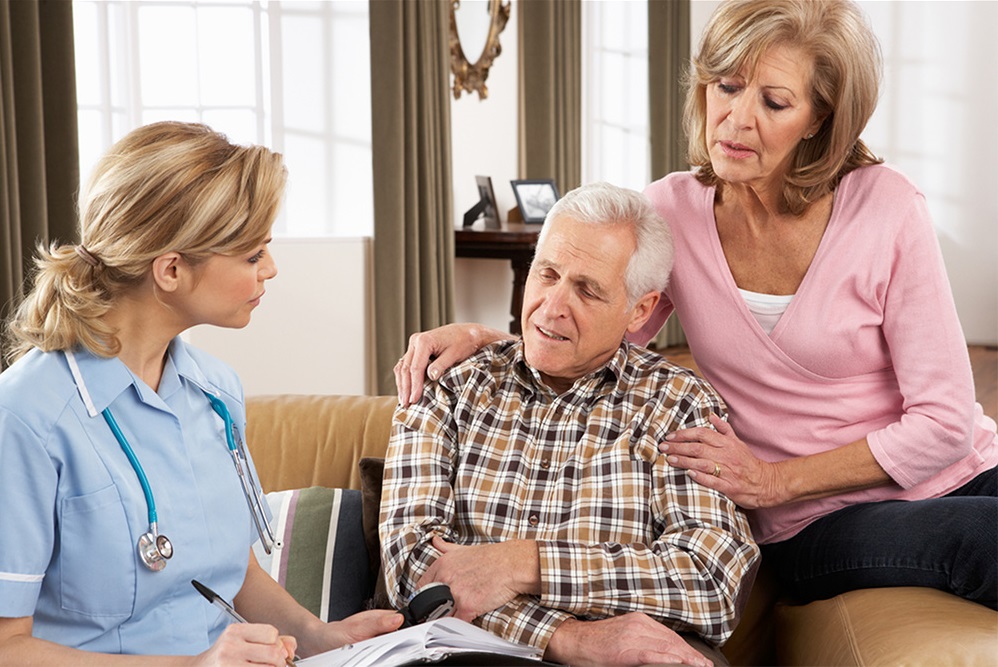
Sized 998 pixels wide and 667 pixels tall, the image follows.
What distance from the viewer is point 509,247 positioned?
17.6 ft

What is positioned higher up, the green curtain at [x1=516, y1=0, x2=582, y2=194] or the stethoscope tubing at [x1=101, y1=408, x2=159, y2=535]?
the green curtain at [x1=516, y1=0, x2=582, y2=194]

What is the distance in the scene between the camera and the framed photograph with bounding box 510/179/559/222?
6.07m

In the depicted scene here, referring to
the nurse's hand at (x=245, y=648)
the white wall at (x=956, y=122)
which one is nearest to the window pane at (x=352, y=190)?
the nurse's hand at (x=245, y=648)

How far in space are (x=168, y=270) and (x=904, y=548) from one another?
122cm

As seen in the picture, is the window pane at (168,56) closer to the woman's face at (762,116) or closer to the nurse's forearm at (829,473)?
the woman's face at (762,116)

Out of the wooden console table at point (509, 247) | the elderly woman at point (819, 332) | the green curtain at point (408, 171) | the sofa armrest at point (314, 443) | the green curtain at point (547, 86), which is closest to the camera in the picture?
the elderly woman at point (819, 332)

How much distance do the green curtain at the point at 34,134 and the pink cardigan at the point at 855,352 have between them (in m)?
2.12

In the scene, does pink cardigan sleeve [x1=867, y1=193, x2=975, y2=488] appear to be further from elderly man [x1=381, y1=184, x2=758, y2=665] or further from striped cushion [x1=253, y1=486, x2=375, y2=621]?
striped cushion [x1=253, y1=486, x2=375, y2=621]

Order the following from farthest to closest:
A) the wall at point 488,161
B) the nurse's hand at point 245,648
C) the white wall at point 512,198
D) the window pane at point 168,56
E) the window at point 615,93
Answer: the window at point 615,93 < the wall at point 488,161 < the white wall at point 512,198 < the window pane at point 168,56 < the nurse's hand at point 245,648

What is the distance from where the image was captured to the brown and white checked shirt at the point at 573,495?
1647 mm

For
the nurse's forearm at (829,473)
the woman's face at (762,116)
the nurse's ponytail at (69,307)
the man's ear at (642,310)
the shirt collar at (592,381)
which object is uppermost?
the woman's face at (762,116)

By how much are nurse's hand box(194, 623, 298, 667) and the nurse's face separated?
1.30 feet

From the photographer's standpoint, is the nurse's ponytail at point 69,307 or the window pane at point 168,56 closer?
the nurse's ponytail at point 69,307

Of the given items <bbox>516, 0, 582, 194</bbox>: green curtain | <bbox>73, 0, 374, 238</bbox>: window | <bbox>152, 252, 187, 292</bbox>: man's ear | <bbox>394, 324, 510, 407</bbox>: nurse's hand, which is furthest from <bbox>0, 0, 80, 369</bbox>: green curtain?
<bbox>516, 0, 582, 194</bbox>: green curtain
